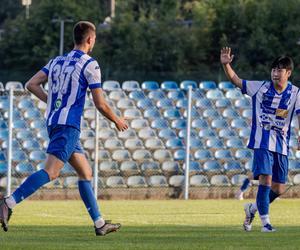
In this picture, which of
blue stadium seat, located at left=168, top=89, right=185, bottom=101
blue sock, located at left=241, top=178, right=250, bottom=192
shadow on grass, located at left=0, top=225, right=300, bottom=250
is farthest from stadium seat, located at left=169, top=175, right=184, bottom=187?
shadow on grass, located at left=0, top=225, right=300, bottom=250

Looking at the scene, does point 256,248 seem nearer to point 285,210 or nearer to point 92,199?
point 92,199

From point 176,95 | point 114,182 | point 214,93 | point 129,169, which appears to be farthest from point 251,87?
point 176,95

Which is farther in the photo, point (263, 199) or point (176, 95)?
point (176, 95)

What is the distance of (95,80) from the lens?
40.3ft

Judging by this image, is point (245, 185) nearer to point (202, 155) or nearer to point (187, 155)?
point (187, 155)

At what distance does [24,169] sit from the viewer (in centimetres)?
2455

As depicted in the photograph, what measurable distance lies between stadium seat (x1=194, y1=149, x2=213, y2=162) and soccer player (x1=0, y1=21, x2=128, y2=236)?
13.7 meters

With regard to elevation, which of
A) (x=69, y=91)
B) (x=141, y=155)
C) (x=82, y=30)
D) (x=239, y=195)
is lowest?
(x=239, y=195)

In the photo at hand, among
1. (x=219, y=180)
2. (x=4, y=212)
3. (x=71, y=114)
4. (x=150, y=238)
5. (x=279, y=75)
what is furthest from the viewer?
(x=219, y=180)

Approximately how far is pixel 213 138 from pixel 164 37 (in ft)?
98.2

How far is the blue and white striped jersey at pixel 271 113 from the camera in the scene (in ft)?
45.7

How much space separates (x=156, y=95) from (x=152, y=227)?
13309 millimetres

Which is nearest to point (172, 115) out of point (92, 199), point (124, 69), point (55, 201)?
point (55, 201)

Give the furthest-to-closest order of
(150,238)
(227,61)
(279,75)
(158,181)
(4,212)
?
1. (158,181)
2. (279,75)
3. (227,61)
4. (150,238)
5. (4,212)
